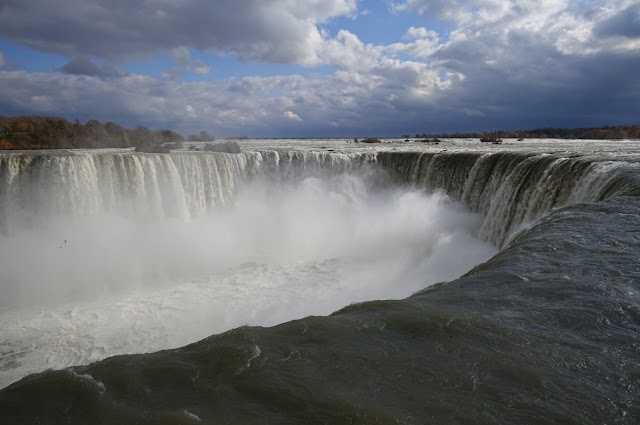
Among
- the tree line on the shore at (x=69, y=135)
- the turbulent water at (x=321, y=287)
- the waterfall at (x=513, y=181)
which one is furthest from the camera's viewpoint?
the tree line on the shore at (x=69, y=135)

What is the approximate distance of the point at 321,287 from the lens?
1249 cm

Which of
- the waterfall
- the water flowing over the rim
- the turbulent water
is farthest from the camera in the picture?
the water flowing over the rim

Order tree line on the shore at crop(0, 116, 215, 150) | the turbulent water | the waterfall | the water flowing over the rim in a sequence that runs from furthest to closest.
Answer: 1. tree line on the shore at crop(0, 116, 215, 150)
2. the water flowing over the rim
3. the waterfall
4. the turbulent water

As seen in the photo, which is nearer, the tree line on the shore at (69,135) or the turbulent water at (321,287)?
the turbulent water at (321,287)

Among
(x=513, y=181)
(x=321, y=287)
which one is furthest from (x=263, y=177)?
(x=513, y=181)

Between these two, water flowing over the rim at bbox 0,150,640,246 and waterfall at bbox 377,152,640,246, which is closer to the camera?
waterfall at bbox 377,152,640,246

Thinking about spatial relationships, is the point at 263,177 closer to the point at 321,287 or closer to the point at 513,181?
the point at 321,287

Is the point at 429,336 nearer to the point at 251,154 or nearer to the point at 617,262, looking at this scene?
the point at 617,262

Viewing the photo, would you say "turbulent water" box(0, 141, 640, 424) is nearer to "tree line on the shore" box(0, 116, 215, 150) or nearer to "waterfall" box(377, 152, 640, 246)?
"waterfall" box(377, 152, 640, 246)

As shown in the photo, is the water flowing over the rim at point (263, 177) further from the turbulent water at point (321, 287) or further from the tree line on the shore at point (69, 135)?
the tree line on the shore at point (69, 135)

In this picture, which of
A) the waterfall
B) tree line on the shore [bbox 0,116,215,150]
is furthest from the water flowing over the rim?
tree line on the shore [bbox 0,116,215,150]

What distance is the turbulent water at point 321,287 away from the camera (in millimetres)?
2900

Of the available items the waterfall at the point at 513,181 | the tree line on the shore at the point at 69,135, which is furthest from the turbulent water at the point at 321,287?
the tree line on the shore at the point at 69,135

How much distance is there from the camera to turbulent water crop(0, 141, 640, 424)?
2.90m
